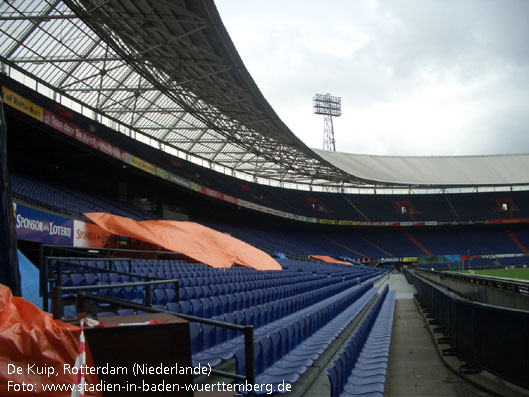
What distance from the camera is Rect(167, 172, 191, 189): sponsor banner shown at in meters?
26.9

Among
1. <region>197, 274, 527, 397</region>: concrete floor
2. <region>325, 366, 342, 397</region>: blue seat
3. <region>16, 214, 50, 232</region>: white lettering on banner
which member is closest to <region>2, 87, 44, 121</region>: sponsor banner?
<region>16, 214, 50, 232</region>: white lettering on banner

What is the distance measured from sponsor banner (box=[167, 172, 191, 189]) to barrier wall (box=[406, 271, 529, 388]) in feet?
72.6

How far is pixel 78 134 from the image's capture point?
1922 cm

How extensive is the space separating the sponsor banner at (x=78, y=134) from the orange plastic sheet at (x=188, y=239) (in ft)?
15.9

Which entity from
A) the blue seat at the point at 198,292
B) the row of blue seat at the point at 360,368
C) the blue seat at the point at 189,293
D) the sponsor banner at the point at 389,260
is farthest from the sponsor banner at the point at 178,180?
the sponsor banner at the point at 389,260

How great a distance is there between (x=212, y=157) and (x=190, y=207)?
4.54 metres

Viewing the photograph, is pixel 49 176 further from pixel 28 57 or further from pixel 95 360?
pixel 95 360

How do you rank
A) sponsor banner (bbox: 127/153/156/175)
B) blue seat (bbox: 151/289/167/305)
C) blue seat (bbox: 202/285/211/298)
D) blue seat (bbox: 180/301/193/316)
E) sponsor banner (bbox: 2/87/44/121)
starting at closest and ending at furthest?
blue seat (bbox: 180/301/193/316)
blue seat (bbox: 151/289/167/305)
blue seat (bbox: 202/285/211/298)
sponsor banner (bbox: 2/87/44/121)
sponsor banner (bbox: 127/153/156/175)

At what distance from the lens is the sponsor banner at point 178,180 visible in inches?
1060

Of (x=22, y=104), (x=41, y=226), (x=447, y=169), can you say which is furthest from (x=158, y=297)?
(x=447, y=169)

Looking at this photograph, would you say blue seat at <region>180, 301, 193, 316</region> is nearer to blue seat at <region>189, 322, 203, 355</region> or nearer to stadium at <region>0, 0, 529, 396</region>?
stadium at <region>0, 0, 529, 396</region>

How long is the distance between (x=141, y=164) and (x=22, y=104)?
8.30 metres

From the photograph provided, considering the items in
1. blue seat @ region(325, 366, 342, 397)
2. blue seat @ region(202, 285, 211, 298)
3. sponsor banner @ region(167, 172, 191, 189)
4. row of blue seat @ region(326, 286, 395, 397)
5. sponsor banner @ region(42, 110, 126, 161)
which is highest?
sponsor banner @ region(42, 110, 126, 161)

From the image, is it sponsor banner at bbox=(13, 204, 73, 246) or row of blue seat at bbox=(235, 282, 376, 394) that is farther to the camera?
sponsor banner at bbox=(13, 204, 73, 246)
